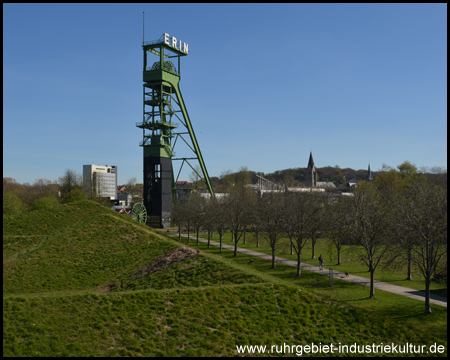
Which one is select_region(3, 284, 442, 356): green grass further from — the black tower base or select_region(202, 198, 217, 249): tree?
the black tower base

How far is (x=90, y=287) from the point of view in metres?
25.3

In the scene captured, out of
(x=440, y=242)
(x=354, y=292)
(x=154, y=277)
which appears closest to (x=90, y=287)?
(x=154, y=277)

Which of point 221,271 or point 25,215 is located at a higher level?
point 25,215

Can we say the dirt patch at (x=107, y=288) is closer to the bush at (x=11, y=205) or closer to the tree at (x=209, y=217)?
the tree at (x=209, y=217)

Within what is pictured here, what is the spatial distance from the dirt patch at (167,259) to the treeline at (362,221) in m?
9.49

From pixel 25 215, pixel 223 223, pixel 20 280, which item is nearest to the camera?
pixel 20 280

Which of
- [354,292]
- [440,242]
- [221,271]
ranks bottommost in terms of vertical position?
[354,292]

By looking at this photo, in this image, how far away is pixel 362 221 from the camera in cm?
2550

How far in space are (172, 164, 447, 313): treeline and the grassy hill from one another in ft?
21.3

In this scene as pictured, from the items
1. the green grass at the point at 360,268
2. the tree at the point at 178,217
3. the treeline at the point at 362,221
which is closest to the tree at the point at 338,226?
the treeline at the point at 362,221

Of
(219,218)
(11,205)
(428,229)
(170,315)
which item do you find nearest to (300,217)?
(428,229)

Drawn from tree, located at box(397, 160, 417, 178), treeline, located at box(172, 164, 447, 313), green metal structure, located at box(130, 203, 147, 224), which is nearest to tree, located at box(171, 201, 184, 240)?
treeline, located at box(172, 164, 447, 313)

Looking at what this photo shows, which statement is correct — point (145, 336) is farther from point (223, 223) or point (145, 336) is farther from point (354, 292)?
point (223, 223)

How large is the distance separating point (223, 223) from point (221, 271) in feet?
65.2
